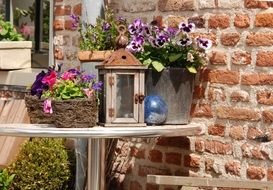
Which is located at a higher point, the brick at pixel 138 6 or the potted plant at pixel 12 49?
the brick at pixel 138 6

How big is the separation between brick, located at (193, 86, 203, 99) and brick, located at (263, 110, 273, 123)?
0.42 meters

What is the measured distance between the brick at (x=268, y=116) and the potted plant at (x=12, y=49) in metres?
2.58

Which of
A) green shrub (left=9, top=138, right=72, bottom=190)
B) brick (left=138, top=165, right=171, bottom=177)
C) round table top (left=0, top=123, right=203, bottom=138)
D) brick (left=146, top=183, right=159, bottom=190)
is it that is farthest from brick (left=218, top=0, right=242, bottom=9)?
green shrub (left=9, top=138, right=72, bottom=190)

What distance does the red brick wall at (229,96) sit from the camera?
11.8 ft

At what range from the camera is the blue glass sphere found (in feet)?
11.7

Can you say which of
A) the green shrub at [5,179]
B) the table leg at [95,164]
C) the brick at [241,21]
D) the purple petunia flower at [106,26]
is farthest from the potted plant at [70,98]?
the green shrub at [5,179]

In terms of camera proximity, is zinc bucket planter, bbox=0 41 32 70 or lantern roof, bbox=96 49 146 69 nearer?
lantern roof, bbox=96 49 146 69

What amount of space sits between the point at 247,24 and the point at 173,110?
1.97ft

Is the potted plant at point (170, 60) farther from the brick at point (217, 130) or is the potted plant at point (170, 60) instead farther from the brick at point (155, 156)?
the brick at point (155, 156)

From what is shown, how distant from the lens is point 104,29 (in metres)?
3.97

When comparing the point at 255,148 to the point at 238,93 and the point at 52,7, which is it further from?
the point at 52,7

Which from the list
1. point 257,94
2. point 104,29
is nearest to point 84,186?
point 104,29

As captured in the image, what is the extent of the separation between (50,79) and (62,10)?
136cm

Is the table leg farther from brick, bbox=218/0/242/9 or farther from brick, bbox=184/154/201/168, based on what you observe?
brick, bbox=218/0/242/9
